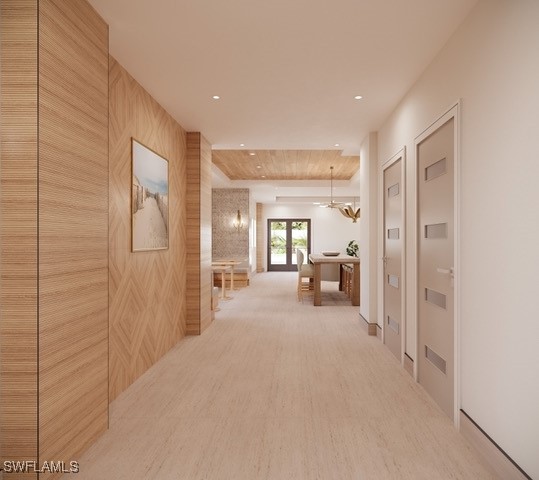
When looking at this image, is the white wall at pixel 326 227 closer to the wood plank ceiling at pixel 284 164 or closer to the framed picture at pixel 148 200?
the wood plank ceiling at pixel 284 164

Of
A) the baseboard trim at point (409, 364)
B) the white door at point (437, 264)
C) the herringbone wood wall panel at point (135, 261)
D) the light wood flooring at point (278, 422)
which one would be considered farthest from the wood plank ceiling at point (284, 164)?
the baseboard trim at point (409, 364)

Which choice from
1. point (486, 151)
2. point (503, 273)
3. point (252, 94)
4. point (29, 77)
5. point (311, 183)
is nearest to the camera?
point (29, 77)

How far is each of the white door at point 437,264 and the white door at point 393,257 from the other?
540 millimetres

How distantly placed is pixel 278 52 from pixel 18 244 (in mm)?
2215

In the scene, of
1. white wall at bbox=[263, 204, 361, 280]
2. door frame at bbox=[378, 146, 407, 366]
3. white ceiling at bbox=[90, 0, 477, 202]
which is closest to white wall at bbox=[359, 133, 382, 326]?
door frame at bbox=[378, 146, 407, 366]

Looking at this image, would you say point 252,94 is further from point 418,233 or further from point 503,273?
point 503,273

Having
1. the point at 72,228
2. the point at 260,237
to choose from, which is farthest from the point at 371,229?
the point at 260,237

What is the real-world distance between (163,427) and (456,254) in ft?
7.27

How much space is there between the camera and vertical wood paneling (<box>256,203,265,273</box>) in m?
14.2

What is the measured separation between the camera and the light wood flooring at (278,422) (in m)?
2.08

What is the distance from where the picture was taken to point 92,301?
232cm

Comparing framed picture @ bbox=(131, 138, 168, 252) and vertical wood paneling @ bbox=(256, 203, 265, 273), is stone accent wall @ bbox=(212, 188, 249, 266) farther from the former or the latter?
framed picture @ bbox=(131, 138, 168, 252)

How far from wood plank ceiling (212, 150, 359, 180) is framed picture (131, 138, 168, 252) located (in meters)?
3.03

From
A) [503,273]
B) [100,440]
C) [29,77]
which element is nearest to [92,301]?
[100,440]
